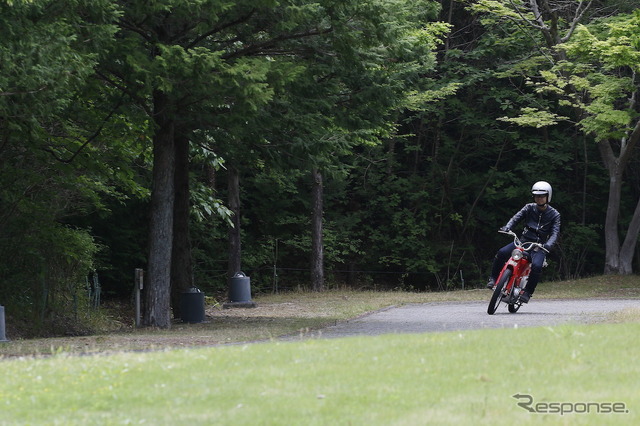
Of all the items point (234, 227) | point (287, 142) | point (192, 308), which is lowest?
point (192, 308)

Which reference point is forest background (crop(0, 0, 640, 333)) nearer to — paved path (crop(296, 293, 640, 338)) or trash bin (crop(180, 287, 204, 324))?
trash bin (crop(180, 287, 204, 324))

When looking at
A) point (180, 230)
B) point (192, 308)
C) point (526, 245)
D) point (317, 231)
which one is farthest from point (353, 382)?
point (317, 231)

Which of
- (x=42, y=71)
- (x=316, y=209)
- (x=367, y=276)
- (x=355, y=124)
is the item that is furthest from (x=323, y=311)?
(x=367, y=276)

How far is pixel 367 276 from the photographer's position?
39.3 m

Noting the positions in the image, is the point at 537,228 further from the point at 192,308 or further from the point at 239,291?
the point at 239,291

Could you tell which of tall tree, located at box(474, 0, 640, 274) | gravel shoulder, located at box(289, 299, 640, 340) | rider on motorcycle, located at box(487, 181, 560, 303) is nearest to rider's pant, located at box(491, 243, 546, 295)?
rider on motorcycle, located at box(487, 181, 560, 303)

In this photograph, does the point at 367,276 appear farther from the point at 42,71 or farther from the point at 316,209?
the point at 42,71

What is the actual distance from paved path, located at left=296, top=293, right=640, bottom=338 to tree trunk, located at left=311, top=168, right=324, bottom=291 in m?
10.3

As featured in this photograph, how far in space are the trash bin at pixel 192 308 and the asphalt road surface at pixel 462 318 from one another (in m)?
3.05

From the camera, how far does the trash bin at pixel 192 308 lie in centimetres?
1883

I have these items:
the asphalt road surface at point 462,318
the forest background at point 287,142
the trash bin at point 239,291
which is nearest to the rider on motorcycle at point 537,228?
the asphalt road surface at point 462,318

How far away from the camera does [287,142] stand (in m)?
18.0

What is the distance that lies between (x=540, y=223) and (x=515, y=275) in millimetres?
965

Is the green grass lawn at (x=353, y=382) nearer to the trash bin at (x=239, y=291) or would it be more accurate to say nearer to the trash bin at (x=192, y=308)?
the trash bin at (x=192, y=308)
